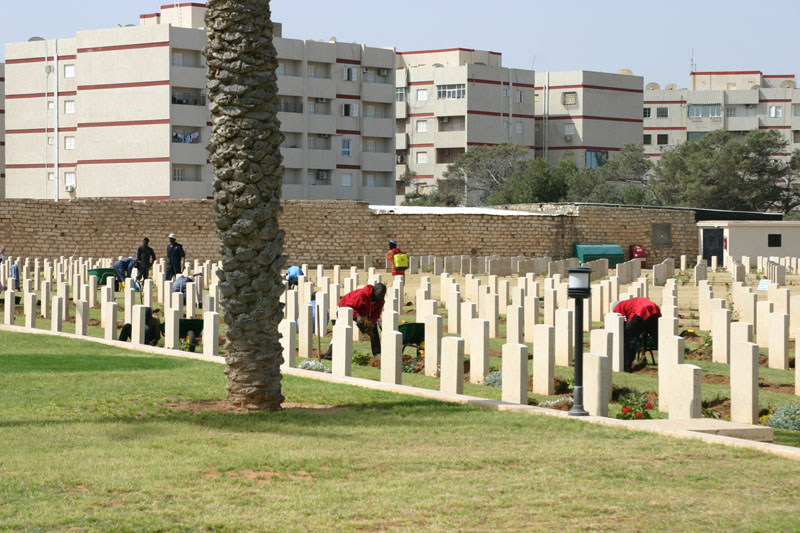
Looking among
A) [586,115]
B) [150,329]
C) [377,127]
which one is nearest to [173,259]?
[150,329]

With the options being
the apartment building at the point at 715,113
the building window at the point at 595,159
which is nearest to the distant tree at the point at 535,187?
the building window at the point at 595,159

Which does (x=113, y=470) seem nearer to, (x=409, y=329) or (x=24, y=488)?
(x=24, y=488)

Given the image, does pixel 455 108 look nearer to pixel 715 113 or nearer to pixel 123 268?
pixel 715 113

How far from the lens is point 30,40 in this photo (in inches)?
2704

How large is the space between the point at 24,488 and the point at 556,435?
3737 mm

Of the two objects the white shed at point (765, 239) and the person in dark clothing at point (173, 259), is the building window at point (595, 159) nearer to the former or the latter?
the white shed at point (765, 239)

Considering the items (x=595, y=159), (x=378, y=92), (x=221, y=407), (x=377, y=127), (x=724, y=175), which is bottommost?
(x=221, y=407)

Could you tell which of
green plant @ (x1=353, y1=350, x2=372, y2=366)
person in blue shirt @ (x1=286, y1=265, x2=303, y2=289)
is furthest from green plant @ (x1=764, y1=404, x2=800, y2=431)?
person in blue shirt @ (x1=286, y1=265, x2=303, y2=289)

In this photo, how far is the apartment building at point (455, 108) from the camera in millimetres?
78938

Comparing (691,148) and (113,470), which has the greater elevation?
(691,148)

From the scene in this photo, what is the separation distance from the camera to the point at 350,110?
2736 inches

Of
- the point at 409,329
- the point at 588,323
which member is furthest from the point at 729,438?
the point at 588,323

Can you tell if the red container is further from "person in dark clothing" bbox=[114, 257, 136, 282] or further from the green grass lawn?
the green grass lawn

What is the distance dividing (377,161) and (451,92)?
10.6 meters
